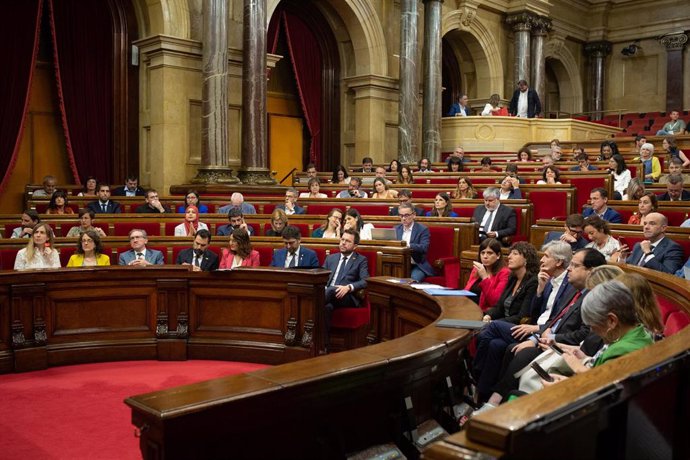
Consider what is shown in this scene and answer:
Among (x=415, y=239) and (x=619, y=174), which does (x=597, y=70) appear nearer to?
(x=619, y=174)

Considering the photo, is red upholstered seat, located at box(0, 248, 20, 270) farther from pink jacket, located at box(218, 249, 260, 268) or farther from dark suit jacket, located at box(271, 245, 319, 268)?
dark suit jacket, located at box(271, 245, 319, 268)

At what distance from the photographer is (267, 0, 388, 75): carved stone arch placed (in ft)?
43.7

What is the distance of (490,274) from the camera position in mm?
4660

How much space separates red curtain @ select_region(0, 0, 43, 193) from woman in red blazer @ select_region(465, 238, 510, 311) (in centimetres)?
774

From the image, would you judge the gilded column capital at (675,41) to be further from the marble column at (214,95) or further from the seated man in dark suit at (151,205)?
the seated man in dark suit at (151,205)

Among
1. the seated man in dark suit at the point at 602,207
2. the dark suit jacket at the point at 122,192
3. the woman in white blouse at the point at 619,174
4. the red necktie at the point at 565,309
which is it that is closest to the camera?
the red necktie at the point at 565,309

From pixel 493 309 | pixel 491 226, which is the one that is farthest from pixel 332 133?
pixel 493 309

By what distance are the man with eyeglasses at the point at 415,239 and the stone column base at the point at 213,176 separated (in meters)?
4.20

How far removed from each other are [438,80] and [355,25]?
6.40 feet

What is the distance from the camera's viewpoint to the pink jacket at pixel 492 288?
4.50m

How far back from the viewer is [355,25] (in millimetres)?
13445

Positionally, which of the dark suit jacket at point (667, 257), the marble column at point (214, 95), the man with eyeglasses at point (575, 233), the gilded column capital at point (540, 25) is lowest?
the dark suit jacket at point (667, 257)

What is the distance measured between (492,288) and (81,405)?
2568mm

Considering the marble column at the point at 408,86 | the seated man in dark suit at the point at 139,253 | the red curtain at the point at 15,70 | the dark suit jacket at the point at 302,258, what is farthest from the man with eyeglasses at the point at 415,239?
the marble column at the point at 408,86
